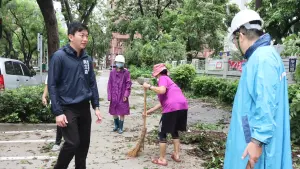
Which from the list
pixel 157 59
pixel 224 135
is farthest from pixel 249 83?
pixel 157 59

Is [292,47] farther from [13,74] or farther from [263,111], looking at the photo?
[13,74]

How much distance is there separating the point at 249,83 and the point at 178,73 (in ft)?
46.7

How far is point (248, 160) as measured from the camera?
229 cm

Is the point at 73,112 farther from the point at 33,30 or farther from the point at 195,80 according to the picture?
the point at 33,30

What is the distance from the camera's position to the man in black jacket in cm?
371

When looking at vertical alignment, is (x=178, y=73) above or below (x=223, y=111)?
above

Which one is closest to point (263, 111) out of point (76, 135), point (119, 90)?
point (76, 135)

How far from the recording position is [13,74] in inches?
440

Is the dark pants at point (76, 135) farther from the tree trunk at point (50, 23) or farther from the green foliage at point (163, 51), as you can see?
the green foliage at point (163, 51)

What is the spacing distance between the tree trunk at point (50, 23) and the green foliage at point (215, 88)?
6150mm

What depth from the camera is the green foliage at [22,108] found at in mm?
7434

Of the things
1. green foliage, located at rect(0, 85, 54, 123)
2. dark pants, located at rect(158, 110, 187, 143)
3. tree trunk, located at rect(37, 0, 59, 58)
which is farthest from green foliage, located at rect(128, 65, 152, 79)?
dark pants, located at rect(158, 110, 187, 143)

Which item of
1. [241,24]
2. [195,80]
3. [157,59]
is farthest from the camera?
[157,59]

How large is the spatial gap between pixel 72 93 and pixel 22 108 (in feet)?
13.5
